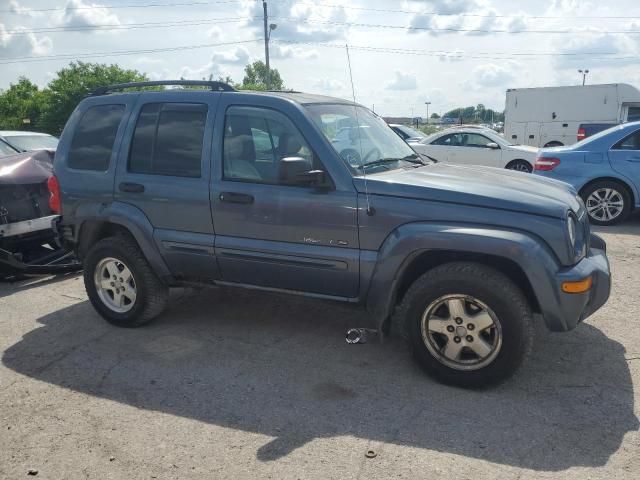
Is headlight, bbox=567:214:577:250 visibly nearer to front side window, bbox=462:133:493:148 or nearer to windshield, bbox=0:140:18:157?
windshield, bbox=0:140:18:157

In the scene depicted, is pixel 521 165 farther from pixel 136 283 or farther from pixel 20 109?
pixel 20 109

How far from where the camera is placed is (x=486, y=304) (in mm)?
3488

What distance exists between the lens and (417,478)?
2.82m

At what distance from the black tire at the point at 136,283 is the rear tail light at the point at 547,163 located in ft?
21.0

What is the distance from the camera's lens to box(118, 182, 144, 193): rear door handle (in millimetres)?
4480

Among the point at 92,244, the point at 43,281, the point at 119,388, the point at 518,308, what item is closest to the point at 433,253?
the point at 518,308

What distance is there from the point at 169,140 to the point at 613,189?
7.01m

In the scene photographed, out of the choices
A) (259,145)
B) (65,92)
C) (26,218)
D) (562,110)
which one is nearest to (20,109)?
(65,92)

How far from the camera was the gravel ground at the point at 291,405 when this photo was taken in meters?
2.96

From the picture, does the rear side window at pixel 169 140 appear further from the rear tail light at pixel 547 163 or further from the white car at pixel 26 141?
the rear tail light at pixel 547 163

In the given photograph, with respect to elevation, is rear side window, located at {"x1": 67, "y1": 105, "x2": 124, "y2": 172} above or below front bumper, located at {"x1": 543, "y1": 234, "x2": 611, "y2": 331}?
above

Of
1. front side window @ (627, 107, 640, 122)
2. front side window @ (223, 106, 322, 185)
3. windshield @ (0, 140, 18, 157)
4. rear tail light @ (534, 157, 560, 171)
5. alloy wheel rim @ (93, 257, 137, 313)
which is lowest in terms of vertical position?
alloy wheel rim @ (93, 257, 137, 313)

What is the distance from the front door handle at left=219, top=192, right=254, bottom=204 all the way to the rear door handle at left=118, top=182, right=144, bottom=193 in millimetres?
742

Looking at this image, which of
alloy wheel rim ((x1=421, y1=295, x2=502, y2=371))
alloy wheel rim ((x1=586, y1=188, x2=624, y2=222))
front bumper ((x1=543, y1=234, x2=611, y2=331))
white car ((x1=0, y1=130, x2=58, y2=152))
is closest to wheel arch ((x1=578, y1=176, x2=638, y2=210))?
alloy wheel rim ((x1=586, y1=188, x2=624, y2=222))
